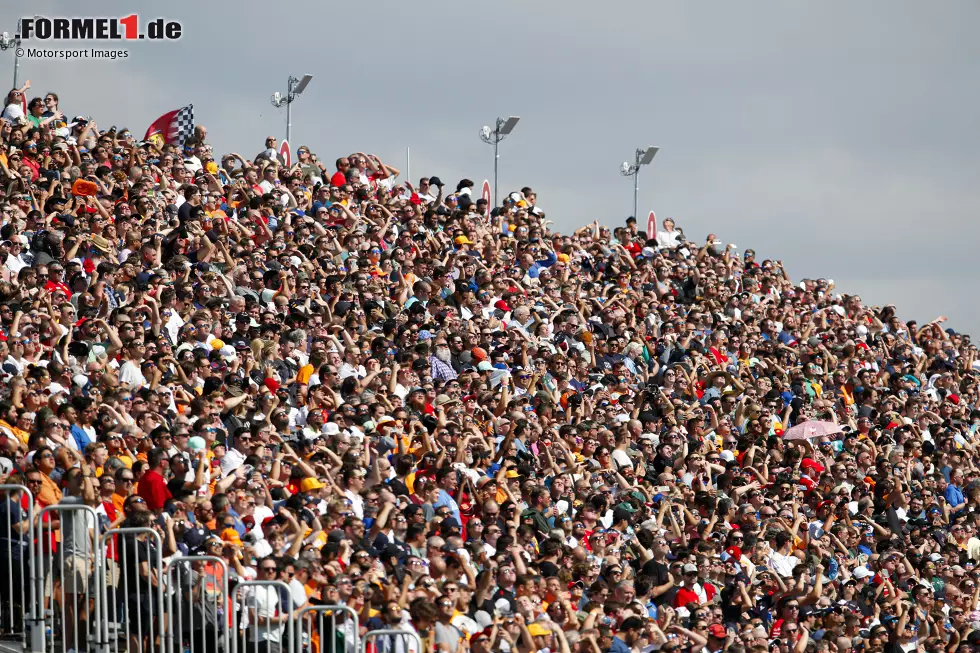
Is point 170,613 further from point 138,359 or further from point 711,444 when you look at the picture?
point 711,444

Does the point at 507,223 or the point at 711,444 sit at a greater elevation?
the point at 507,223

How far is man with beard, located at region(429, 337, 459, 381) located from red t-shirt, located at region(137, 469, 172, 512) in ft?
20.6

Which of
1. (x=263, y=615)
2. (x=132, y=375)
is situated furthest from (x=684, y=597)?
(x=263, y=615)

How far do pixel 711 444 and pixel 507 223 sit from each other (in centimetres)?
704

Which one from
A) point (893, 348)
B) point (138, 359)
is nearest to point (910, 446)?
point (893, 348)

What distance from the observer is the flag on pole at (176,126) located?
2569cm

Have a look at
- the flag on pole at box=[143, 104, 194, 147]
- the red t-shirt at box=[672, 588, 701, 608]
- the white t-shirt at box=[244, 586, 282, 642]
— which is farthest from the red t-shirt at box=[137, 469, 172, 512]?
the flag on pole at box=[143, 104, 194, 147]

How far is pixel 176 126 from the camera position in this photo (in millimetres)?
25797

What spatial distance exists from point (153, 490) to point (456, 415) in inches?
209

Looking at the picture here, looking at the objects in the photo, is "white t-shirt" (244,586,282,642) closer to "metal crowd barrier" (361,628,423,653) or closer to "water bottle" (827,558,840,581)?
"metal crowd barrier" (361,628,423,653)

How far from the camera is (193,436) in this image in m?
14.7

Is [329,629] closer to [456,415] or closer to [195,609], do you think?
[195,609]

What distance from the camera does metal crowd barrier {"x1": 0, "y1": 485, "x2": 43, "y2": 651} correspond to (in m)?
10.7

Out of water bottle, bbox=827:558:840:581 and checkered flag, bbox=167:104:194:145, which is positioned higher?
checkered flag, bbox=167:104:194:145
